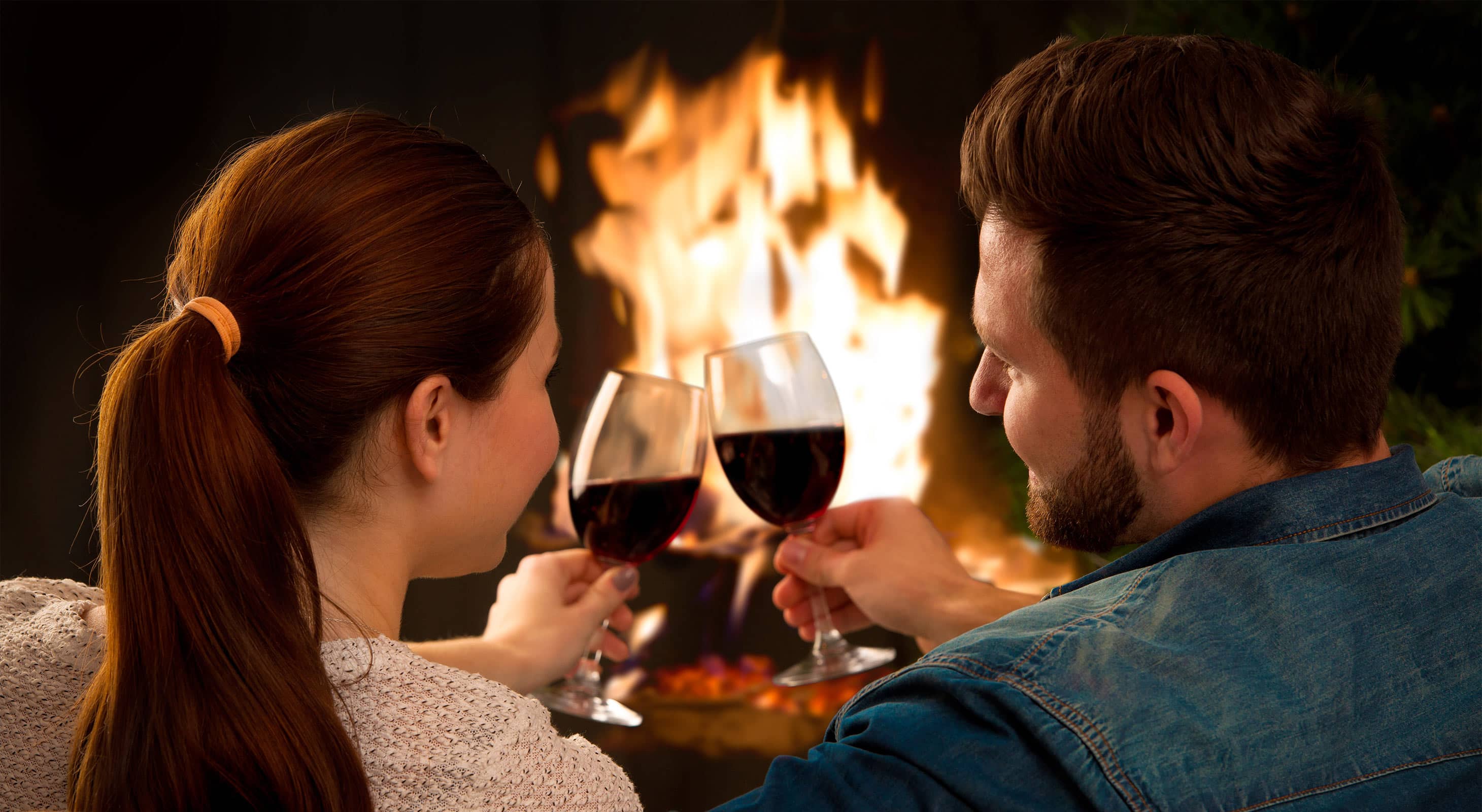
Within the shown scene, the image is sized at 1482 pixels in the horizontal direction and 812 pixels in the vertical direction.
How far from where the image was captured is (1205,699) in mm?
668

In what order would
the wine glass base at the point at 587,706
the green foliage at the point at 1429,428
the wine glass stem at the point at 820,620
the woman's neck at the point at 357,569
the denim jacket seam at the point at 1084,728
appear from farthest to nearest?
the green foliage at the point at 1429,428 < the wine glass stem at the point at 820,620 < the wine glass base at the point at 587,706 < the woman's neck at the point at 357,569 < the denim jacket seam at the point at 1084,728

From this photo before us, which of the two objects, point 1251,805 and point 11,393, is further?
point 11,393

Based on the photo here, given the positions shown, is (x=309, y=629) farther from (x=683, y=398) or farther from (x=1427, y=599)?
(x=1427, y=599)

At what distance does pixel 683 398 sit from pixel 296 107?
1.15m

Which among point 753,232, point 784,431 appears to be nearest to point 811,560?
point 784,431

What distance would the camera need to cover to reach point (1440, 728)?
718mm

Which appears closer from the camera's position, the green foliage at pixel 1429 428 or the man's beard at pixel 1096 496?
the man's beard at pixel 1096 496

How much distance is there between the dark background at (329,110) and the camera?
6.21 ft

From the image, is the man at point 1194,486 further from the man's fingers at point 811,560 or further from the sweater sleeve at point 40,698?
the sweater sleeve at point 40,698

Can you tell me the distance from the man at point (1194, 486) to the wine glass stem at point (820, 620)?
0.98 feet

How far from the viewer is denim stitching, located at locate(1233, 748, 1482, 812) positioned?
2.19ft

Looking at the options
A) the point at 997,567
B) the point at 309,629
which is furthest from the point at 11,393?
the point at 997,567

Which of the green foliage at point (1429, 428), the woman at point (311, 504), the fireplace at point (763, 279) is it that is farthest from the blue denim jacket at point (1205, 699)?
the fireplace at point (763, 279)

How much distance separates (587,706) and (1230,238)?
78 centimetres
